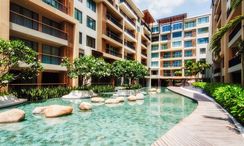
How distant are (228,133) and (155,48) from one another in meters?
69.0

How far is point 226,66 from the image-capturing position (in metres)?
29.1

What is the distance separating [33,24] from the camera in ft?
81.6

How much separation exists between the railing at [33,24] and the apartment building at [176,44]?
1858 inches

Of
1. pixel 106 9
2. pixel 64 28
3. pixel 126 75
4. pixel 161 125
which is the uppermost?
pixel 106 9

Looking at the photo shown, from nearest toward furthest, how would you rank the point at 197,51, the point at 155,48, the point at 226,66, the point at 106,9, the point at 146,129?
the point at 146,129 < the point at 226,66 < the point at 106,9 < the point at 197,51 < the point at 155,48

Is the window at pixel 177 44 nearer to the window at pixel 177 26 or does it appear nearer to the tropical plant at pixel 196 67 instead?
the window at pixel 177 26

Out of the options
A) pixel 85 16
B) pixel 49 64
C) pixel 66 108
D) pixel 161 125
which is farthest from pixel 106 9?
pixel 161 125

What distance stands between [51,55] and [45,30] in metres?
3.31

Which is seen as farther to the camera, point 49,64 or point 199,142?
point 49,64

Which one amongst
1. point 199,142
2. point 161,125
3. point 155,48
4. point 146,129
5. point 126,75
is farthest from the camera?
point 155,48

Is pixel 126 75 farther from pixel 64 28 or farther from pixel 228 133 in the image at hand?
pixel 228 133

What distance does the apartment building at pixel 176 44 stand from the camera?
214 ft

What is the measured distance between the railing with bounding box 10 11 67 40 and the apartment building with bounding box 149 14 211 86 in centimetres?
4720

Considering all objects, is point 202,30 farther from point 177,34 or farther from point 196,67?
point 196,67
